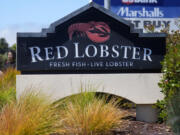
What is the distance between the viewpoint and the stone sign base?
9.04 m

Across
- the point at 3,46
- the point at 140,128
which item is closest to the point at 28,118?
the point at 140,128

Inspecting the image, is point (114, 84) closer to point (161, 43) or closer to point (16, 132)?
point (161, 43)

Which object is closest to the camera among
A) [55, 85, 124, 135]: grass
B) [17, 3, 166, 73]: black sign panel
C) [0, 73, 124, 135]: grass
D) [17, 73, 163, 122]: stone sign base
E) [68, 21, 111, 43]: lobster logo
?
[0, 73, 124, 135]: grass

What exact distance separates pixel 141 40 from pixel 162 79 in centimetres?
109

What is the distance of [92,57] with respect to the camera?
366 inches

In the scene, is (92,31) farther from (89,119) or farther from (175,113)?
(175,113)

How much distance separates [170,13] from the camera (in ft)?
53.6

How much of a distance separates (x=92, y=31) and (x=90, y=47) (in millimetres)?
379

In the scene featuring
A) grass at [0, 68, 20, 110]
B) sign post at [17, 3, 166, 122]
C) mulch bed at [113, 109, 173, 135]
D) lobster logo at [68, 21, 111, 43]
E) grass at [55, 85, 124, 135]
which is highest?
lobster logo at [68, 21, 111, 43]

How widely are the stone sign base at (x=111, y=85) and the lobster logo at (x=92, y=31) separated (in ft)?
2.94

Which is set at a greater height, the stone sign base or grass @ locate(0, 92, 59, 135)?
the stone sign base

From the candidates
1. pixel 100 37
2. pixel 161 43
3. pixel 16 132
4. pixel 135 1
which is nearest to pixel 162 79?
pixel 161 43

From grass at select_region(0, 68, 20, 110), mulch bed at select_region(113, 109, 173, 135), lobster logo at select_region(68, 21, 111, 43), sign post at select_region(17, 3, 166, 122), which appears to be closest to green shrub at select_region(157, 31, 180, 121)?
mulch bed at select_region(113, 109, 173, 135)

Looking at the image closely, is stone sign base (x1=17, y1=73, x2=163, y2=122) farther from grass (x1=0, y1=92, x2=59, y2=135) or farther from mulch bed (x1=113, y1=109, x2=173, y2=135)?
grass (x1=0, y1=92, x2=59, y2=135)
